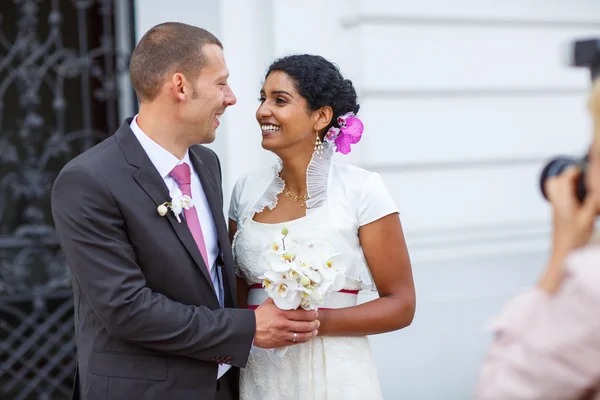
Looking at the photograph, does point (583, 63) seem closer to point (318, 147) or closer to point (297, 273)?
point (297, 273)

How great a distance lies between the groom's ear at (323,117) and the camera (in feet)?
9.98

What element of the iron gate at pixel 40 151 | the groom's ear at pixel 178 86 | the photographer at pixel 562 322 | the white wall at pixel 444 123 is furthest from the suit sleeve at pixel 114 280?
the iron gate at pixel 40 151

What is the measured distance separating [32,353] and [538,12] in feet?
12.3

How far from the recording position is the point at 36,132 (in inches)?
185

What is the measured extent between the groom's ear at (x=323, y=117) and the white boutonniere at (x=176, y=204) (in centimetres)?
63

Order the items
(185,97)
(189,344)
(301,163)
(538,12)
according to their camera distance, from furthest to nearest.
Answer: (538,12) → (301,163) → (185,97) → (189,344)

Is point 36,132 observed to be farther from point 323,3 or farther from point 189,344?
point 189,344

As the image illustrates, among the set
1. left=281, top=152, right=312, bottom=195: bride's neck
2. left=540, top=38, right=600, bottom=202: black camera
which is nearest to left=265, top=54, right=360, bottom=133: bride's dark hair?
Answer: left=281, top=152, right=312, bottom=195: bride's neck

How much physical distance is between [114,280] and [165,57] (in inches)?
33.5

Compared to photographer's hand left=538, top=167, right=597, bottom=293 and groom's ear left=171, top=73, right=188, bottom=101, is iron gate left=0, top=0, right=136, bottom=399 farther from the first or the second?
photographer's hand left=538, top=167, right=597, bottom=293

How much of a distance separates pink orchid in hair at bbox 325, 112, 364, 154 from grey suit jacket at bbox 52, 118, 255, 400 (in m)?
0.74

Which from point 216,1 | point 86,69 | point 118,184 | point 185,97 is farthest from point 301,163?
point 86,69

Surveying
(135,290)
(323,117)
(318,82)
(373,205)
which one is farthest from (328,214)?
(135,290)

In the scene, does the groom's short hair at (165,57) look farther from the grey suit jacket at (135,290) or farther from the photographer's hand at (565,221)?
the photographer's hand at (565,221)
